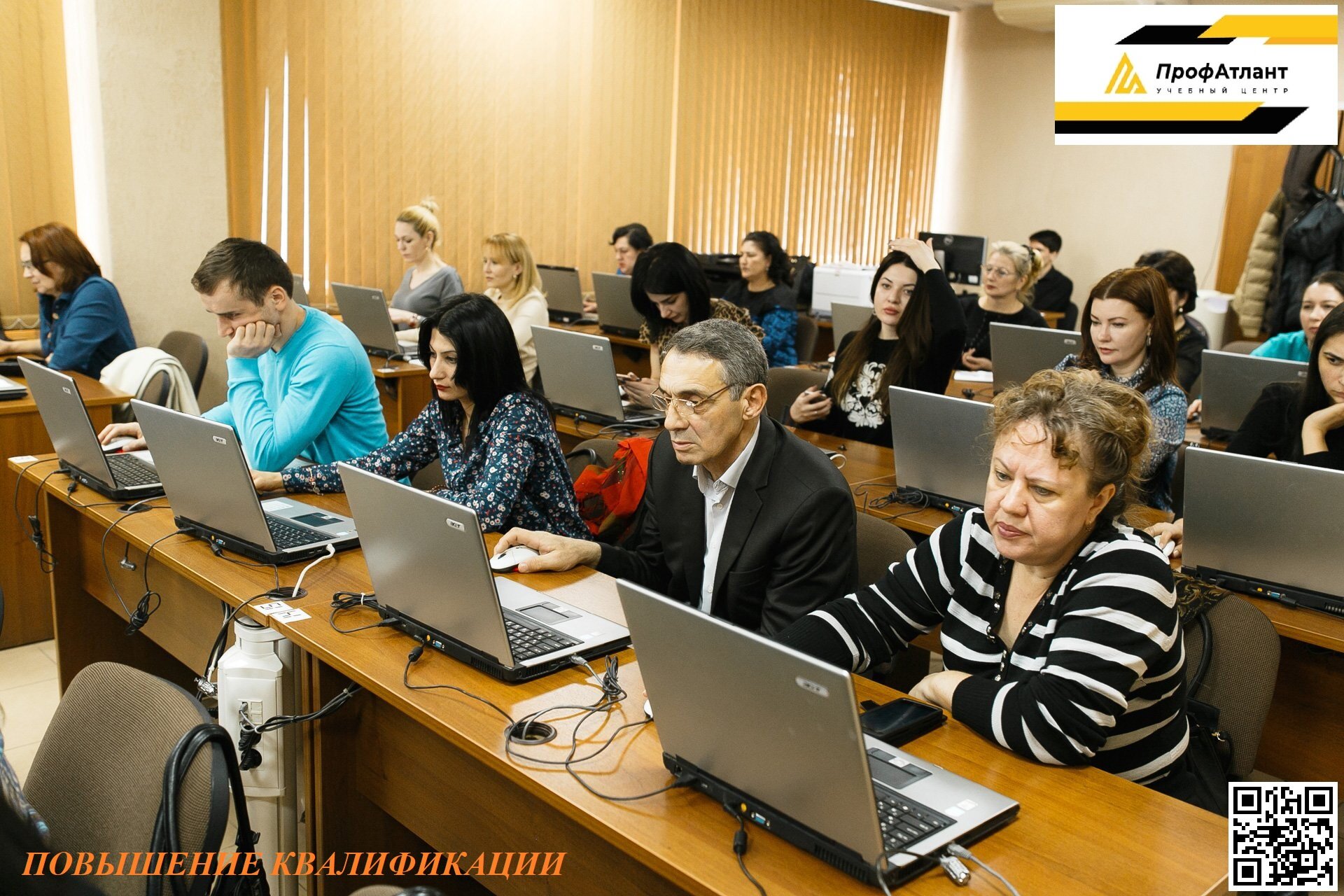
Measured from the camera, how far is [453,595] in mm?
1696

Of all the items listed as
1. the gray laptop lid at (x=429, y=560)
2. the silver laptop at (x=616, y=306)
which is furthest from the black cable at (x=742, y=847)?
the silver laptop at (x=616, y=306)

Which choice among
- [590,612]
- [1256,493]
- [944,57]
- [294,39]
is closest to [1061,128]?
[944,57]

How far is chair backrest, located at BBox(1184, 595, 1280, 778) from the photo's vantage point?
1676 mm

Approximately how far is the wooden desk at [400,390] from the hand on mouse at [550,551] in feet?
8.77

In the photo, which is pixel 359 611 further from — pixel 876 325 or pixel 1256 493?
pixel 876 325

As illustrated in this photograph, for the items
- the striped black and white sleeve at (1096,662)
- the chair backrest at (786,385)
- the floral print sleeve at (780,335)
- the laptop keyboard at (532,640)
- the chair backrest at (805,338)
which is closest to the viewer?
the striped black and white sleeve at (1096,662)

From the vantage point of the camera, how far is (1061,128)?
805 cm

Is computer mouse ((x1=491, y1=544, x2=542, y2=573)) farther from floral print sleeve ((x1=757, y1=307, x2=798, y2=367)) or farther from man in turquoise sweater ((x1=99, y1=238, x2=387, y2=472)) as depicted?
floral print sleeve ((x1=757, y1=307, x2=798, y2=367))

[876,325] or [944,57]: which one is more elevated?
[944,57]

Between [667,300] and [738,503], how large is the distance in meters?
2.09

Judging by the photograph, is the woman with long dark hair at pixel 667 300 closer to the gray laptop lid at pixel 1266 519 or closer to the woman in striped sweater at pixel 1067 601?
the gray laptop lid at pixel 1266 519

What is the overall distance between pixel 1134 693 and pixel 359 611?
1259 millimetres

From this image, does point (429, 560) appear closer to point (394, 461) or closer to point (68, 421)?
point (394, 461)

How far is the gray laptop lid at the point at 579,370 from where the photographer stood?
3.71 m
